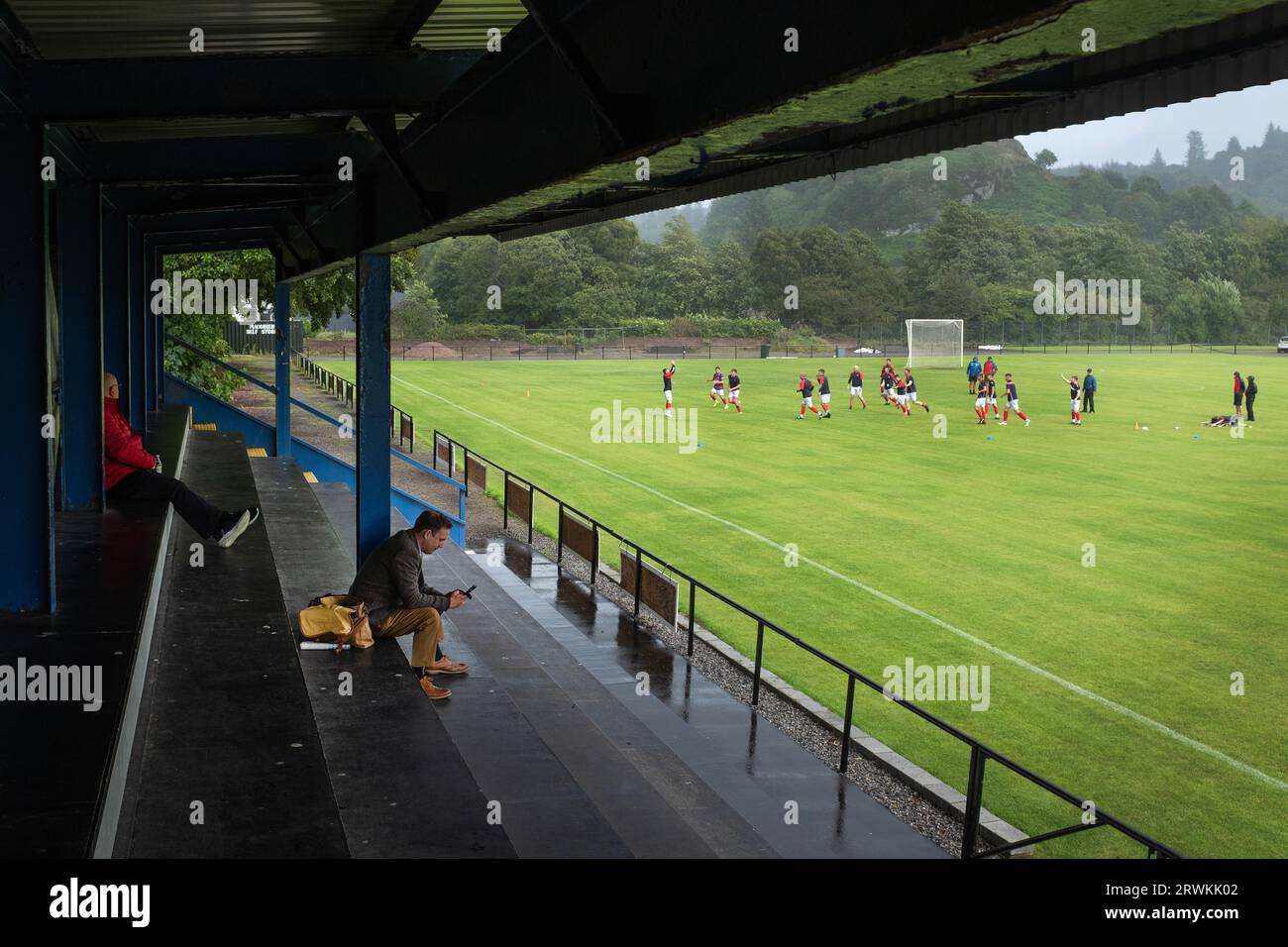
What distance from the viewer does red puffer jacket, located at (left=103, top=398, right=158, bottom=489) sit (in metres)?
10.8

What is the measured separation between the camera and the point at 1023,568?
20750mm

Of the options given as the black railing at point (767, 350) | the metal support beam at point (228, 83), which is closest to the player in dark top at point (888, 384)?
the black railing at point (767, 350)

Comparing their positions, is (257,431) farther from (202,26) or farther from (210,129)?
(202,26)

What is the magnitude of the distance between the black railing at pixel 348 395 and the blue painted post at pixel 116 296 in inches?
638

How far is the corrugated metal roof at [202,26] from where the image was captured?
609 centimetres

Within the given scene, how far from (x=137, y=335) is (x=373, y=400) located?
7.62 m

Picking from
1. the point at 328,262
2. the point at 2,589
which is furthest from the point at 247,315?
the point at 2,589

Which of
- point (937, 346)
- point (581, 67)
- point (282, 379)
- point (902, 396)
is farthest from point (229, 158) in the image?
point (937, 346)

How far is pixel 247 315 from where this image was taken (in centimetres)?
4266

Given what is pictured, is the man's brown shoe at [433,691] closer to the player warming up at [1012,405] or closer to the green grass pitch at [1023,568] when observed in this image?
the green grass pitch at [1023,568]

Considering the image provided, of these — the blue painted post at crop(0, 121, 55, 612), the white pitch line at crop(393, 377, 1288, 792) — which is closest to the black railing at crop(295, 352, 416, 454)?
the white pitch line at crop(393, 377, 1288, 792)

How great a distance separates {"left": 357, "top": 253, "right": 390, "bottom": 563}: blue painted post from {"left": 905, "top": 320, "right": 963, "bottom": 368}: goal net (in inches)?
2739
